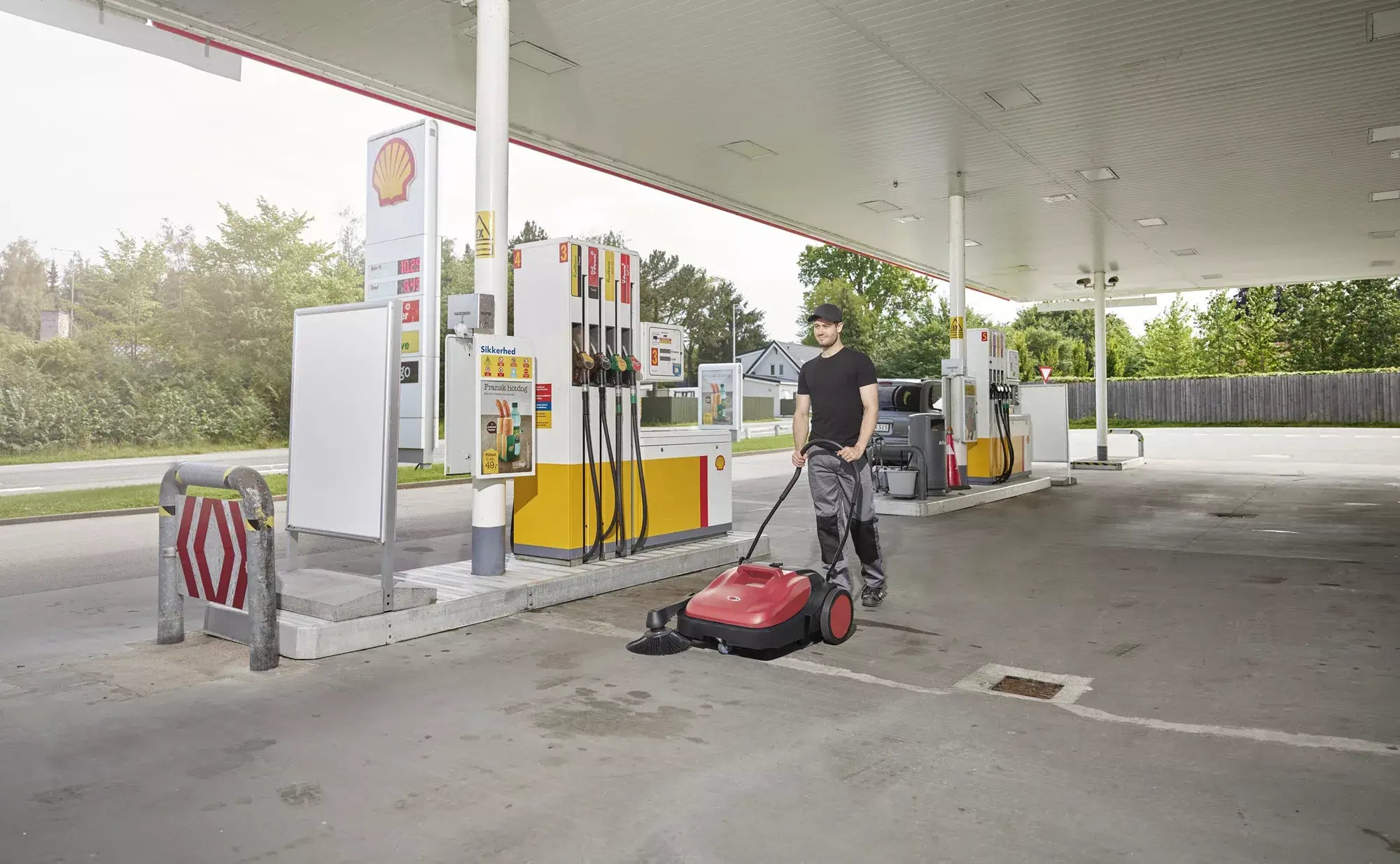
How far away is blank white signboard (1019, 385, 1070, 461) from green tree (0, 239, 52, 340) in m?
24.6

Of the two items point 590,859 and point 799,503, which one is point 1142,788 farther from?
point 799,503

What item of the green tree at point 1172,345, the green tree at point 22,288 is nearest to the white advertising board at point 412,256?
the green tree at point 22,288

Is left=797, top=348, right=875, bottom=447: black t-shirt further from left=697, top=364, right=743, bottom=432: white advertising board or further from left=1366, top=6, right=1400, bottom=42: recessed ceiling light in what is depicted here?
left=697, top=364, right=743, bottom=432: white advertising board

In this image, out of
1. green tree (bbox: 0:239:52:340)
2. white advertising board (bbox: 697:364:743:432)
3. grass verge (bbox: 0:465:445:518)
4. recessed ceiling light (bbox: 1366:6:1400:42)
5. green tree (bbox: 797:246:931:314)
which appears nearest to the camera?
recessed ceiling light (bbox: 1366:6:1400:42)

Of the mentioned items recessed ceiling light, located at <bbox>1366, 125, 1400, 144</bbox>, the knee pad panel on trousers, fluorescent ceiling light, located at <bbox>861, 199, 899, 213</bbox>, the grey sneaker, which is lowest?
the grey sneaker

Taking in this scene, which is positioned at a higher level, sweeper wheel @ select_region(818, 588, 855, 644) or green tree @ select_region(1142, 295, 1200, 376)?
green tree @ select_region(1142, 295, 1200, 376)

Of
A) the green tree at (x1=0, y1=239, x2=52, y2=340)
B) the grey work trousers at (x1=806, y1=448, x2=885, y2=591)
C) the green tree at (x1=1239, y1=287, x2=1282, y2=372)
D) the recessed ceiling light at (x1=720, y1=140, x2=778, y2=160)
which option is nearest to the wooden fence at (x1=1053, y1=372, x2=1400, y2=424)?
the green tree at (x1=1239, y1=287, x2=1282, y2=372)

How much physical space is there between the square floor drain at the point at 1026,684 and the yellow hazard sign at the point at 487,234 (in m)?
Answer: 4.17

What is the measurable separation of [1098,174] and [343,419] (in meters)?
11.6

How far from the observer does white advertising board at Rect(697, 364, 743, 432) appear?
27219mm

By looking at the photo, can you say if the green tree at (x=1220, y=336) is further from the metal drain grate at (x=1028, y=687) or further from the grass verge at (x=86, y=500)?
the metal drain grate at (x=1028, y=687)

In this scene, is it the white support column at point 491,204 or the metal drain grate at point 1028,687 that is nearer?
the metal drain grate at point 1028,687

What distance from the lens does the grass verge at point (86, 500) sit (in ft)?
38.5

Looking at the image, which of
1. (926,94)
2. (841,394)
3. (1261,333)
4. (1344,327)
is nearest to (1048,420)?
(926,94)
